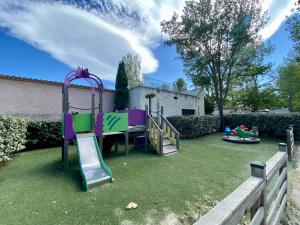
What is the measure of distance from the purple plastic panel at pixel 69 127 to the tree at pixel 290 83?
81.4 ft

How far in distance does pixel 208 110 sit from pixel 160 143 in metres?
20.0

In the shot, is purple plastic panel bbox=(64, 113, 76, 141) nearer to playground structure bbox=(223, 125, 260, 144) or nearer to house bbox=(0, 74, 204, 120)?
house bbox=(0, 74, 204, 120)

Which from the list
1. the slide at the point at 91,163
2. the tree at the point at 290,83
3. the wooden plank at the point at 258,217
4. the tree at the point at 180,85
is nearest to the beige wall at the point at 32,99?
the slide at the point at 91,163

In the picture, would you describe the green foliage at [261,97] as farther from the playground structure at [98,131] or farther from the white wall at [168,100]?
the playground structure at [98,131]

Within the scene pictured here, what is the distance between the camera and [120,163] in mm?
5590

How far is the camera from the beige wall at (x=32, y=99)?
29.6 ft

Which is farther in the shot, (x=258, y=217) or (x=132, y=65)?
(x=132, y=65)

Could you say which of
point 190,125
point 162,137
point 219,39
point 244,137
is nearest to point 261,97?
point 219,39

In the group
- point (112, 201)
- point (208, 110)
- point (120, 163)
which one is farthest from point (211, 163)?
point (208, 110)

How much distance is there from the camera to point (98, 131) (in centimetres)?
593

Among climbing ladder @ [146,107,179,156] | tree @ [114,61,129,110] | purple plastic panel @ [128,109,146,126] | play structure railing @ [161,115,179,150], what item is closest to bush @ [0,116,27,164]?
purple plastic panel @ [128,109,146,126]

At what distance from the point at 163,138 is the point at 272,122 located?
8.45 metres

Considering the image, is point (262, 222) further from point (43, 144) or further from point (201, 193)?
point (43, 144)

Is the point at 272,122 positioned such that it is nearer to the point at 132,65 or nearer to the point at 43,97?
the point at 43,97
